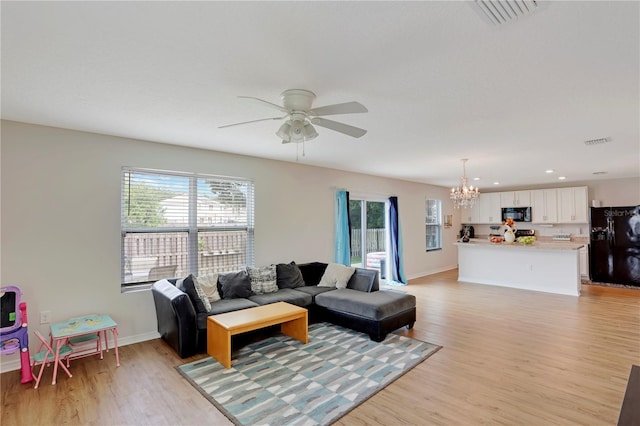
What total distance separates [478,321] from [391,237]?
3.18 metres

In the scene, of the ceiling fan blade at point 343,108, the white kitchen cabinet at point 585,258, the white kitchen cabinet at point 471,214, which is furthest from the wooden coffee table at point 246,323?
the white kitchen cabinet at point 471,214

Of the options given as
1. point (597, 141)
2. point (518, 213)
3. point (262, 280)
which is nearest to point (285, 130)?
point (262, 280)

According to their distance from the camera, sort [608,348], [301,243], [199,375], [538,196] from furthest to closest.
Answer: [538,196], [301,243], [608,348], [199,375]

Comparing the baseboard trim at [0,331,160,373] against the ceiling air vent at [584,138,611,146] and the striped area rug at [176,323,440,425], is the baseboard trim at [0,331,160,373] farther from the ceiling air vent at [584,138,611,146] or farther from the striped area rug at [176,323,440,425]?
the ceiling air vent at [584,138,611,146]

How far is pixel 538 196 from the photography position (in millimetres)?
8703

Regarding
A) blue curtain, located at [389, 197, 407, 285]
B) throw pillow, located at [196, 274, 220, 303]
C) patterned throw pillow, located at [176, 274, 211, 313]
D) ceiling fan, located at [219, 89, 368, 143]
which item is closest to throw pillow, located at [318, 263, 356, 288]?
throw pillow, located at [196, 274, 220, 303]

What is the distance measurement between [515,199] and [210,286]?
28.1 ft

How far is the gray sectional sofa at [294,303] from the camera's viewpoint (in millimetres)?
3529

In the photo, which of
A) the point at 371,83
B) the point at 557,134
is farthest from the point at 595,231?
the point at 371,83

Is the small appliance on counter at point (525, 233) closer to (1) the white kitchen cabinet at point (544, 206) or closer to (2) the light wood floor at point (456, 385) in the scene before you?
(1) the white kitchen cabinet at point (544, 206)

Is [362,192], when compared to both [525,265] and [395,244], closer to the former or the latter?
[395,244]

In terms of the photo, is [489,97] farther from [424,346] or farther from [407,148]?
[424,346]

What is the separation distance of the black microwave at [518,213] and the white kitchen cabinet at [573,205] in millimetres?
719

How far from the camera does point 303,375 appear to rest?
311 centimetres
